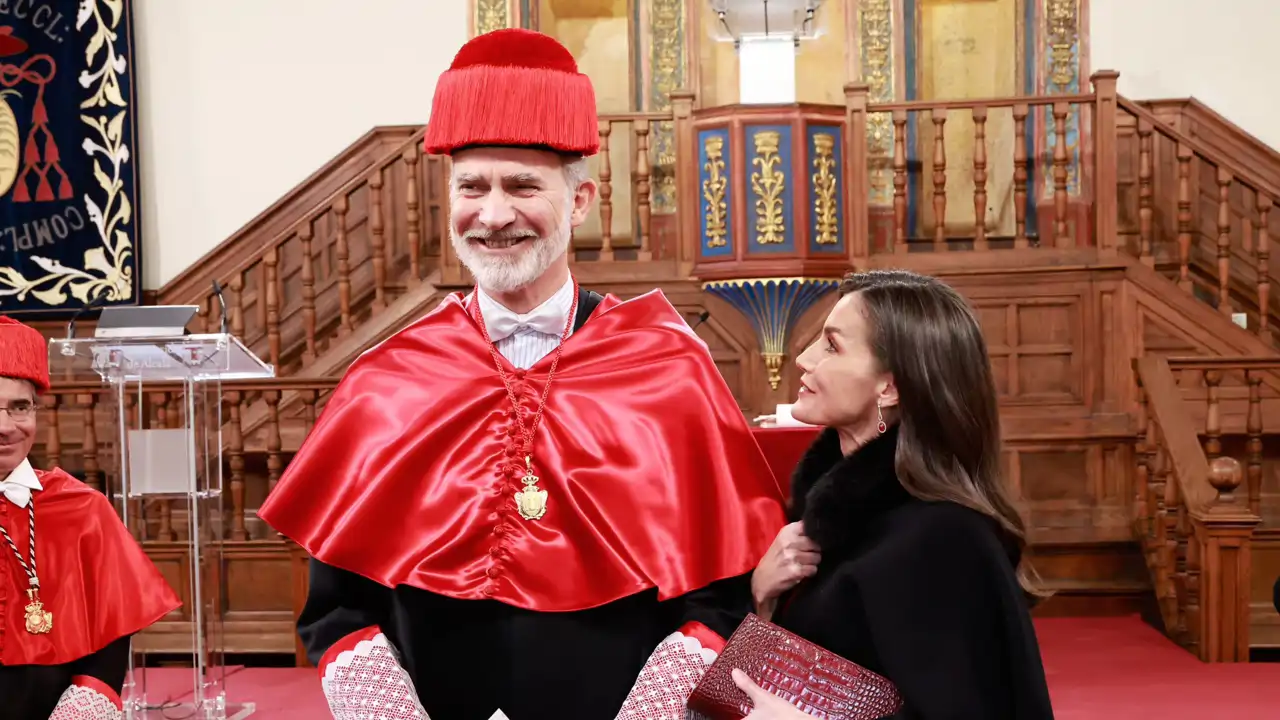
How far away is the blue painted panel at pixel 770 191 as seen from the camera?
7.21m

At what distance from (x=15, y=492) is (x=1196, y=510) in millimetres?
4960

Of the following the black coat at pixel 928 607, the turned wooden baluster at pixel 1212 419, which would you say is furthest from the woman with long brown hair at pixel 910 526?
the turned wooden baluster at pixel 1212 419

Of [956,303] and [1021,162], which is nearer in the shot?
[956,303]

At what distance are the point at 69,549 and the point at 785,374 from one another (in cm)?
470

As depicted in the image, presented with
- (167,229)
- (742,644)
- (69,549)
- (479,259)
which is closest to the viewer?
(742,644)

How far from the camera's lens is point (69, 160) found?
932 cm

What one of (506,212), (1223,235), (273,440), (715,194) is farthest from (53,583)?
(1223,235)

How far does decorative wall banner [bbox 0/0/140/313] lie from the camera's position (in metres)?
9.23

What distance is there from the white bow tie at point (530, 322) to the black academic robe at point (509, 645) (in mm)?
474

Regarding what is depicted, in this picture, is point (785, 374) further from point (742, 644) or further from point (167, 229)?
point (742, 644)

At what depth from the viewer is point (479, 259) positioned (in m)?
2.32

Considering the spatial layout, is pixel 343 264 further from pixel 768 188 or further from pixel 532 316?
pixel 532 316

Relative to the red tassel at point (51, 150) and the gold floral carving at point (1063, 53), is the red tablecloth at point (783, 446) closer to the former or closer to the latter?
the gold floral carving at point (1063, 53)

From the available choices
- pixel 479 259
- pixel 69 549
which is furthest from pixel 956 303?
pixel 69 549
